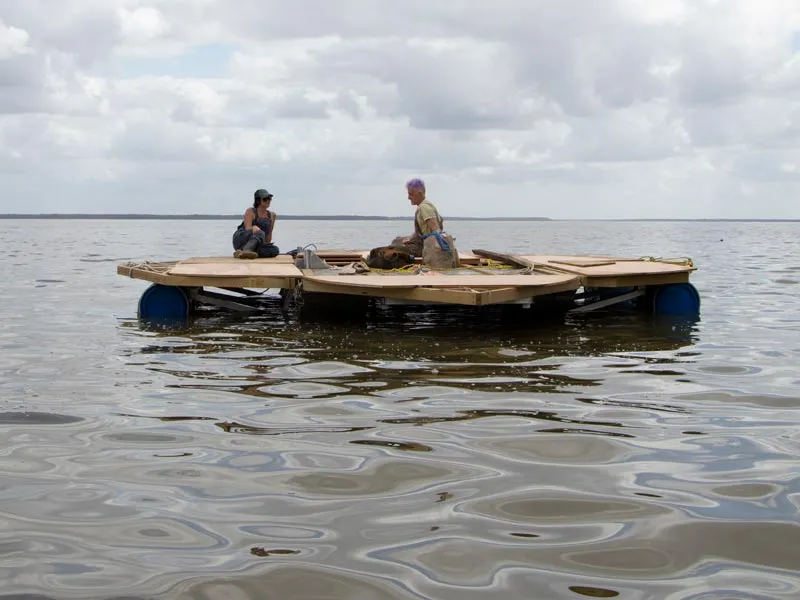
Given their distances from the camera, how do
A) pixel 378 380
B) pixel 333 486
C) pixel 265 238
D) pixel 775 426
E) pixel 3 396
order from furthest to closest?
1. pixel 265 238
2. pixel 378 380
3. pixel 3 396
4. pixel 775 426
5. pixel 333 486

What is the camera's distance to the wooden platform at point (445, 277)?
904 centimetres

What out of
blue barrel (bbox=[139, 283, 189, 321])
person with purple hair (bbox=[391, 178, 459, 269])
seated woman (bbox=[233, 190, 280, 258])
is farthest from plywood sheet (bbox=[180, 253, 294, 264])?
person with purple hair (bbox=[391, 178, 459, 269])

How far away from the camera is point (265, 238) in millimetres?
14180

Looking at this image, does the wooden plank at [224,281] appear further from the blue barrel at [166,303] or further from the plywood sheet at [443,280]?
the plywood sheet at [443,280]

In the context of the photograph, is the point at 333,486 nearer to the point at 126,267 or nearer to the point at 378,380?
the point at 378,380

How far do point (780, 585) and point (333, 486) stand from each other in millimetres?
1921

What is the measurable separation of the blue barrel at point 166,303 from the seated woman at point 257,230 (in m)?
2.50

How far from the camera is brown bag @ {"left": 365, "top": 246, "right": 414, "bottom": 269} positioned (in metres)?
11.2

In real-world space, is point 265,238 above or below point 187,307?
above

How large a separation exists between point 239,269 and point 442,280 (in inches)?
116

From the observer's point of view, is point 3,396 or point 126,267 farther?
point 126,267

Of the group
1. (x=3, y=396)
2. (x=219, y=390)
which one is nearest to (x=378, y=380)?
(x=219, y=390)

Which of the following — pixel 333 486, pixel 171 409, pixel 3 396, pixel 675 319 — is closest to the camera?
pixel 333 486

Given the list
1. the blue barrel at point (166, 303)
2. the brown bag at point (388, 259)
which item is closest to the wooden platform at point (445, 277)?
the blue barrel at point (166, 303)
